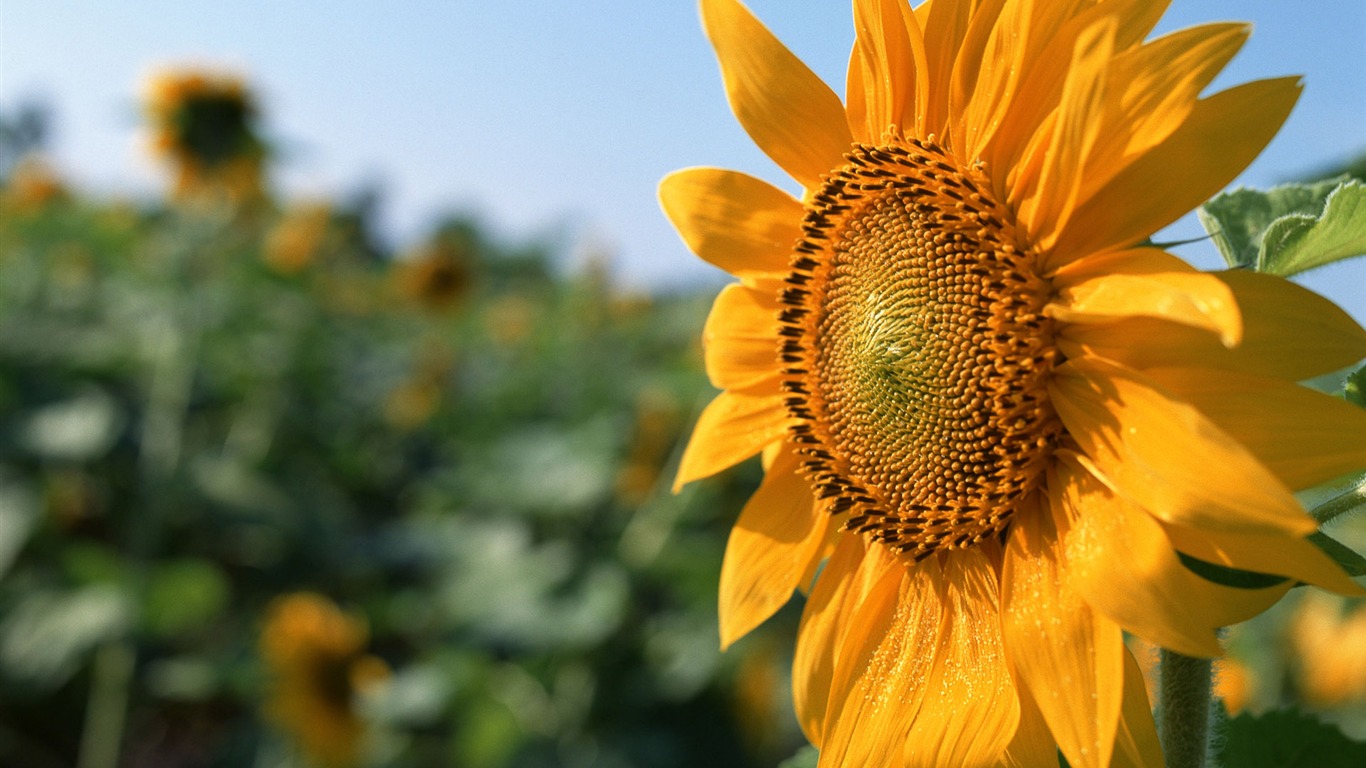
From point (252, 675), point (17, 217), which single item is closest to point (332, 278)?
point (17, 217)

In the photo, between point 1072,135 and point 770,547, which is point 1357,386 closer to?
point 1072,135

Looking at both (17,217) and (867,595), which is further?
(17,217)

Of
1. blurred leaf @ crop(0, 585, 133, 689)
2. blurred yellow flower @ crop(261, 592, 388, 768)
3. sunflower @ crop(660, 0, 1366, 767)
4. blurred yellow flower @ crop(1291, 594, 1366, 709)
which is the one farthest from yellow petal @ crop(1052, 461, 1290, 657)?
blurred leaf @ crop(0, 585, 133, 689)

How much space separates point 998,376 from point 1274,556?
22 centimetres

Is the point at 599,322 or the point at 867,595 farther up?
the point at 867,595

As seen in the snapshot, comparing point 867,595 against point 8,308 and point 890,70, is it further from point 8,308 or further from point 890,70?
point 8,308

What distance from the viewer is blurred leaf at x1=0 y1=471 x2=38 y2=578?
371 cm

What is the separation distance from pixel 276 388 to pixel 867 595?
4.34 metres

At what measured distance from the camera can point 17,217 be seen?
7.60 metres

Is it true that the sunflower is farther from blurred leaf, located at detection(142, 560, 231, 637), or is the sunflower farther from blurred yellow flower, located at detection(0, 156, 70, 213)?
blurred yellow flower, located at detection(0, 156, 70, 213)

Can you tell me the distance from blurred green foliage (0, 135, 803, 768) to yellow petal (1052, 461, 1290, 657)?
2213mm

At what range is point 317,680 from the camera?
11.0ft

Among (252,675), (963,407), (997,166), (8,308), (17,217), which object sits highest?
(997,166)

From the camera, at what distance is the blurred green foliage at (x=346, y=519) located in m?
3.18
